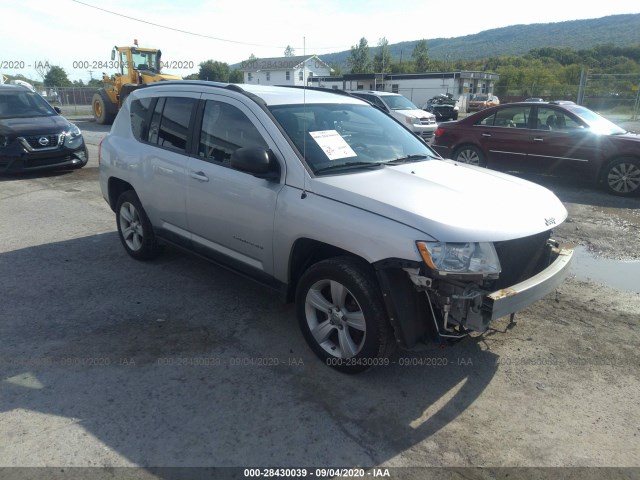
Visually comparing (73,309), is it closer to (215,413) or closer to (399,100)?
(215,413)

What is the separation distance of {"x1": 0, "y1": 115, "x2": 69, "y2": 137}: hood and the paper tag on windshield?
28.1 feet

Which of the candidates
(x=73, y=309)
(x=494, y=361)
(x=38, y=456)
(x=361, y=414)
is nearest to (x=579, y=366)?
(x=494, y=361)

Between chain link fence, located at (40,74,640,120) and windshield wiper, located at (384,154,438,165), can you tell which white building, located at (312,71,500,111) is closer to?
chain link fence, located at (40,74,640,120)

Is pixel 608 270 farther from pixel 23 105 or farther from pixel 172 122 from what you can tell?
pixel 23 105

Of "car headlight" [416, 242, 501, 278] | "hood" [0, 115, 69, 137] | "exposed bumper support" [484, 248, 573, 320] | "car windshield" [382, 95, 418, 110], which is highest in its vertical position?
"car windshield" [382, 95, 418, 110]

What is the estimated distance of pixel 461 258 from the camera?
9.37 feet

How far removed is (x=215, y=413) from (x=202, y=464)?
16.2 inches

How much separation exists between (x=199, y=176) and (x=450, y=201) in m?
2.17

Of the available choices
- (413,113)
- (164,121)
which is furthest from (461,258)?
(413,113)

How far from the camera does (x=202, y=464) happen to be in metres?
2.59

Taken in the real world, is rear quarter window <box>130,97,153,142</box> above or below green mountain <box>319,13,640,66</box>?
below

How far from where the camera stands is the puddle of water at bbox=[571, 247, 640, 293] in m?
4.93

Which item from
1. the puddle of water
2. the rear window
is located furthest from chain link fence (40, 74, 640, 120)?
the rear window

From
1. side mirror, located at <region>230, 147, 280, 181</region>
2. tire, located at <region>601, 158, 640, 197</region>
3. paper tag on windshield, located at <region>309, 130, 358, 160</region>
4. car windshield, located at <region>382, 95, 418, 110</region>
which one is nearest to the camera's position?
side mirror, located at <region>230, 147, 280, 181</region>
